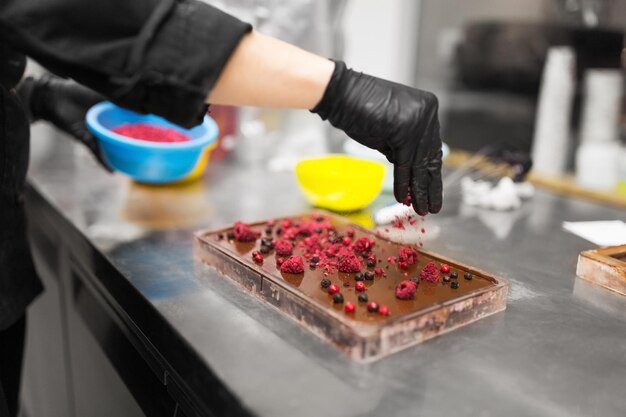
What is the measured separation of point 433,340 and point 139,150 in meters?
0.84

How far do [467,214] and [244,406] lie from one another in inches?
37.2

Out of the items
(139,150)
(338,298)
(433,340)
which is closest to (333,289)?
(338,298)

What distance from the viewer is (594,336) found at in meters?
0.84

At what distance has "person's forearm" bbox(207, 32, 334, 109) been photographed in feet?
2.57

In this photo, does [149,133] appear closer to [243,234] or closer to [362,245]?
[243,234]

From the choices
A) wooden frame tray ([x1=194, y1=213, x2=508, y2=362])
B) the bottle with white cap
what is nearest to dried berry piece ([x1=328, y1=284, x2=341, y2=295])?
wooden frame tray ([x1=194, y1=213, x2=508, y2=362])

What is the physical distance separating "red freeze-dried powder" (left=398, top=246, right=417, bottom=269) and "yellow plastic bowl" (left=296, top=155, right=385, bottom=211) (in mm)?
424

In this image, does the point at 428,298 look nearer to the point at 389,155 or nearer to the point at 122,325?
the point at 389,155

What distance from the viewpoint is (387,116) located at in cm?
86

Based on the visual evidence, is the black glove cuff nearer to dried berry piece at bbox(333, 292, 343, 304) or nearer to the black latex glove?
the black latex glove

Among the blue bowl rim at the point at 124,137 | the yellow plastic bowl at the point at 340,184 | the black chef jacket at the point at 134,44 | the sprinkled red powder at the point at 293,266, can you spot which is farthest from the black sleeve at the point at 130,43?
the yellow plastic bowl at the point at 340,184

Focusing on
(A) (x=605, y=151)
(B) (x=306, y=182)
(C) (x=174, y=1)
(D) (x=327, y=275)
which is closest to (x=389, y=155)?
(D) (x=327, y=275)

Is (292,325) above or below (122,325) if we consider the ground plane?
above

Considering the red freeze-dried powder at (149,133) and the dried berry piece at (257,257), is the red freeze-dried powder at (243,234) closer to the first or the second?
the dried berry piece at (257,257)
